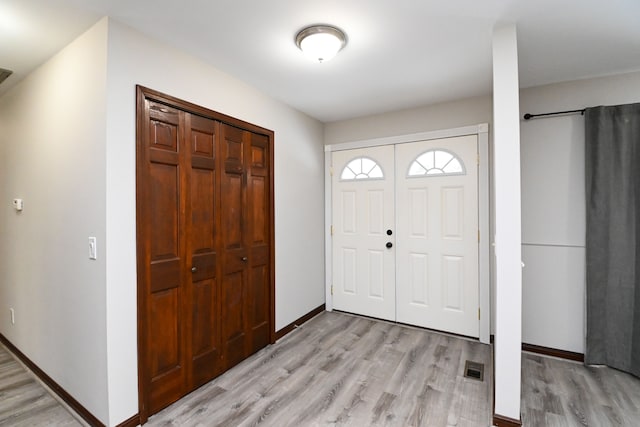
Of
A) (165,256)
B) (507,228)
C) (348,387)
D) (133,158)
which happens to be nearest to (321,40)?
(133,158)

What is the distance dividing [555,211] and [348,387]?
95.8 inches

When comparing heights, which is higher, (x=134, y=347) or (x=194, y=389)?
(x=134, y=347)

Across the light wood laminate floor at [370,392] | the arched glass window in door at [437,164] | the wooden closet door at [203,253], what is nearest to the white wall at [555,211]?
the light wood laminate floor at [370,392]

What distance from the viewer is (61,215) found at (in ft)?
6.81

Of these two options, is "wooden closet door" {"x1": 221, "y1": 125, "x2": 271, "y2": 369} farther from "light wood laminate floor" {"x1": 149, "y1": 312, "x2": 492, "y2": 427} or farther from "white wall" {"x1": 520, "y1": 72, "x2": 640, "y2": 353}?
"white wall" {"x1": 520, "y1": 72, "x2": 640, "y2": 353}

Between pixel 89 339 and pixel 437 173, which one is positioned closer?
pixel 89 339

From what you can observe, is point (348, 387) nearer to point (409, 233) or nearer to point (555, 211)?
point (409, 233)

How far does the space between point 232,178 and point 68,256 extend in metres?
1.26

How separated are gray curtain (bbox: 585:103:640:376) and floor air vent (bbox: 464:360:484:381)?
0.94 meters

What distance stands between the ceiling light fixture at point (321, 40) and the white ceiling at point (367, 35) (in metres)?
0.05

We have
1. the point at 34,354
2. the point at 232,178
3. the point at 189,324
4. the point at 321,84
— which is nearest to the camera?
the point at 189,324

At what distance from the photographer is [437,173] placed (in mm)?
3303

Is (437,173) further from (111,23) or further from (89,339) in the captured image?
(89,339)

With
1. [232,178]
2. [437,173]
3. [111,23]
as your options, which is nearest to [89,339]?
[232,178]
